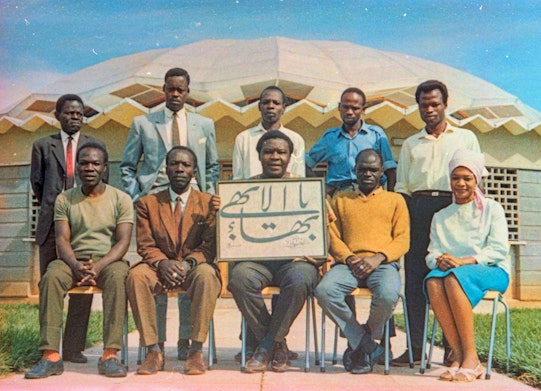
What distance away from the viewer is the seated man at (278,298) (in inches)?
180

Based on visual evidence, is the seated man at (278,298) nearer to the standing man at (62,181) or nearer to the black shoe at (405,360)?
the black shoe at (405,360)

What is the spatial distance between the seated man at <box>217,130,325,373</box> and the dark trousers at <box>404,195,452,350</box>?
2.56 ft

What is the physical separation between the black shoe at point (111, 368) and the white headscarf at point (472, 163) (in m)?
2.57

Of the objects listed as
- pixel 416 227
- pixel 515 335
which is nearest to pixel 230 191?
pixel 416 227

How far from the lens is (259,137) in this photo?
5.30m

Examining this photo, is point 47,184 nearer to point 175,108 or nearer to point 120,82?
point 175,108

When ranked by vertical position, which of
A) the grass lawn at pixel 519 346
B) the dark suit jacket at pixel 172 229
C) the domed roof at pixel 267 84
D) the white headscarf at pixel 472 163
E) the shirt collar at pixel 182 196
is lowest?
the grass lawn at pixel 519 346

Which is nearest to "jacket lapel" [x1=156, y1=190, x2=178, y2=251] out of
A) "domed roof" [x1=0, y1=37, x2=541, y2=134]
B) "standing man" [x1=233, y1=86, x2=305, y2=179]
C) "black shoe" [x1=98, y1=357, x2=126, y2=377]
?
"standing man" [x1=233, y1=86, x2=305, y2=179]

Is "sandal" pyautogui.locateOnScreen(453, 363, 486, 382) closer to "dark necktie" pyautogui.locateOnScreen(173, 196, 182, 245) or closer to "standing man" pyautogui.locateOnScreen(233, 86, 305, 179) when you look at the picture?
"standing man" pyautogui.locateOnScreen(233, 86, 305, 179)

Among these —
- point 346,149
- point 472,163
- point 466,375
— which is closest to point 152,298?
point 346,149

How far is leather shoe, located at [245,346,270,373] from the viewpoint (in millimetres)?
4488

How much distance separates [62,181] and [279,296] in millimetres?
1977

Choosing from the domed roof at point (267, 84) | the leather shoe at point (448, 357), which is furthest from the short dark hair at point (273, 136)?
the domed roof at point (267, 84)

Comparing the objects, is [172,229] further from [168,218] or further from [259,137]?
[259,137]
